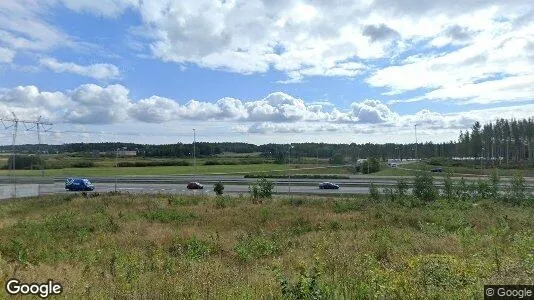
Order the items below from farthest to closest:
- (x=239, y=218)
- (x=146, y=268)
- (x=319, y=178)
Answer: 1. (x=319, y=178)
2. (x=239, y=218)
3. (x=146, y=268)

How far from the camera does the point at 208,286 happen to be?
7.35 meters

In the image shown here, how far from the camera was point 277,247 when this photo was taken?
A: 17.3 meters

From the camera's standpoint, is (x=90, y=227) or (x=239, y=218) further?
(x=239, y=218)

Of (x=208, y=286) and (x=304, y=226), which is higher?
(x=208, y=286)

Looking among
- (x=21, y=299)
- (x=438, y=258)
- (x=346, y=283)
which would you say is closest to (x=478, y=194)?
(x=438, y=258)

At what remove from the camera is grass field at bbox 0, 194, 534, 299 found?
281 inches

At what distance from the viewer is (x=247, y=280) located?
8695 mm

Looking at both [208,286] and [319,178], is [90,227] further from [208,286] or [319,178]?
[319,178]

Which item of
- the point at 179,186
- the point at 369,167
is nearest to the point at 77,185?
the point at 179,186

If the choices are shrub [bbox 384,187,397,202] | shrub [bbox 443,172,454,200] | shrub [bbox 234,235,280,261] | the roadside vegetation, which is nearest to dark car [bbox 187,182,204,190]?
the roadside vegetation

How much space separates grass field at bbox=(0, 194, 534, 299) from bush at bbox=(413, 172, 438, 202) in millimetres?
4578

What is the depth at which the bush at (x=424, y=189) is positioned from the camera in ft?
132

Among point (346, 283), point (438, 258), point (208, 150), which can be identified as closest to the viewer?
point (346, 283)

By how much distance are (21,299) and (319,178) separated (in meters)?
74.6
